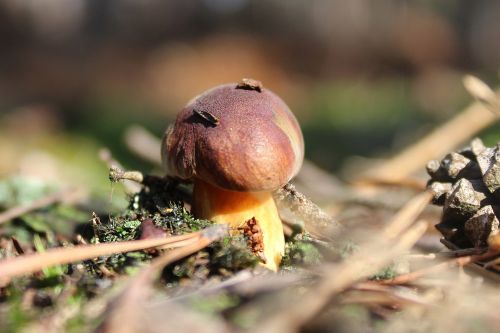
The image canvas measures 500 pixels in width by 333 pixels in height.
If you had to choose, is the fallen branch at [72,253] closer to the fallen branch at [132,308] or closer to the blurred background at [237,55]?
the fallen branch at [132,308]

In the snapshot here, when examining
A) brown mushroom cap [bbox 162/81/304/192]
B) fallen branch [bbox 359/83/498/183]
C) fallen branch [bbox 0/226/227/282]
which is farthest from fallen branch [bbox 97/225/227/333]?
fallen branch [bbox 359/83/498/183]

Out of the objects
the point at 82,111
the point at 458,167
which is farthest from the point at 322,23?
the point at 458,167

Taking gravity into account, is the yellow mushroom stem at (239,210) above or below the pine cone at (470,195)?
below

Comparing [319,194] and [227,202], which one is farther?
[319,194]

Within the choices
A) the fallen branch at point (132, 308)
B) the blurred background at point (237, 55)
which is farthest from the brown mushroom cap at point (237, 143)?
the blurred background at point (237, 55)

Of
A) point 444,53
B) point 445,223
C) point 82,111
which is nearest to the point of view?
point 445,223

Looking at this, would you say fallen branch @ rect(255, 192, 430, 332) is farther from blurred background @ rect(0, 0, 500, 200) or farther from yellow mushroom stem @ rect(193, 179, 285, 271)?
blurred background @ rect(0, 0, 500, 200)

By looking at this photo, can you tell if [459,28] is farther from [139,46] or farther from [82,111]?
[82,111]
